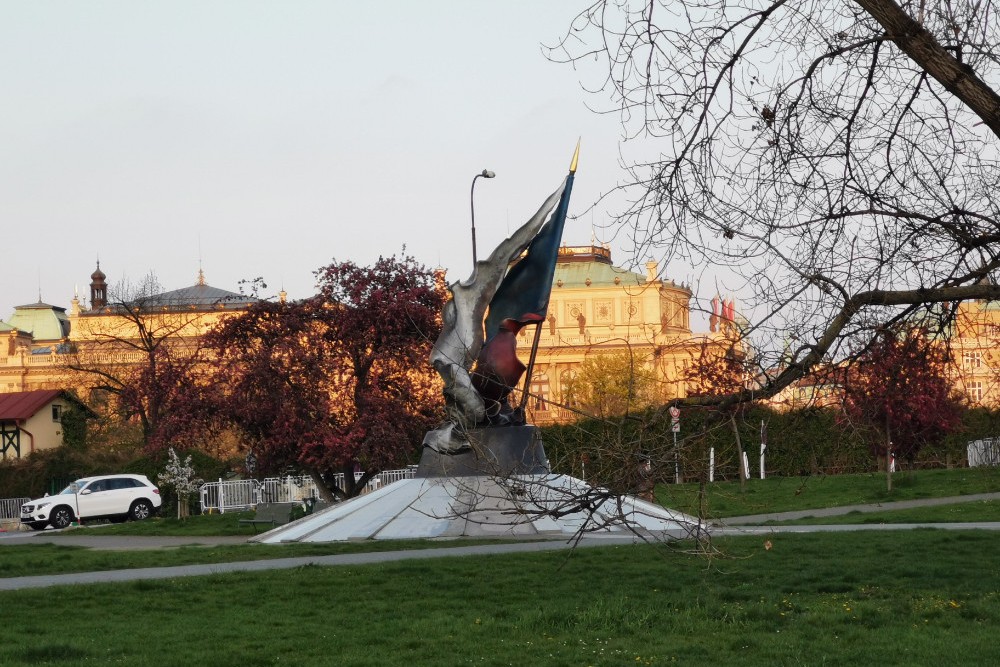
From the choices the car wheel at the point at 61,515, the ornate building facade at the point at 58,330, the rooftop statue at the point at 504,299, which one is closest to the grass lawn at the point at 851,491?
the rooftop statue at the point at 504,299

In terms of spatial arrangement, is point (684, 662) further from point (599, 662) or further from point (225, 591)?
point (225, 591)

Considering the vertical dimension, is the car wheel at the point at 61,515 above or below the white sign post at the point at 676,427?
below

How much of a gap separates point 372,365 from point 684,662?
20.9 metres

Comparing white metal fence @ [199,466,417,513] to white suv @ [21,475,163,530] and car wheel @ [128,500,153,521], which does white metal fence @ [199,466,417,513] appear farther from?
white suv @ [21,475,163,530]

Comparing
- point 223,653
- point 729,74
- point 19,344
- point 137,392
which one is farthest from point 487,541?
point 19,344

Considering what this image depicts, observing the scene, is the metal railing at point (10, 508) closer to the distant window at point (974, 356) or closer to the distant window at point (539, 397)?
the distant window at point (539, 397)

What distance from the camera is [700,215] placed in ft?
28.8

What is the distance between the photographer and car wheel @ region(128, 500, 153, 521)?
34188mm

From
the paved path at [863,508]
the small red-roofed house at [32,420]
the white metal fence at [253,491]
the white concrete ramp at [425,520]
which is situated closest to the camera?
the white concrete ramp at [425,520]

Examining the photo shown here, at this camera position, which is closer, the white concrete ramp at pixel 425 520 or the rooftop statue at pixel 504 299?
the white concrete ramp at pixel 425 520

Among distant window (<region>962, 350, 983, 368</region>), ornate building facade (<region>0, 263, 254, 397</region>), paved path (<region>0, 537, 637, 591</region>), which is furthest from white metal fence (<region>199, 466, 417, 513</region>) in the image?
ornate building facade (<region>0, 263, 254, 397</region>)

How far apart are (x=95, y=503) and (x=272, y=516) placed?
31.3 ft

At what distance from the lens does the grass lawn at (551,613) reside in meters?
8.90

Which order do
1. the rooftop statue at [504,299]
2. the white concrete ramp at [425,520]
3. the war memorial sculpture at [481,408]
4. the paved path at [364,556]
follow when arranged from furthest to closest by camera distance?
the rooftop statue at [504,299], the war memorial sculpture at [481,408], the white concrete ramp at [425,520], the paved path at [364,556]
